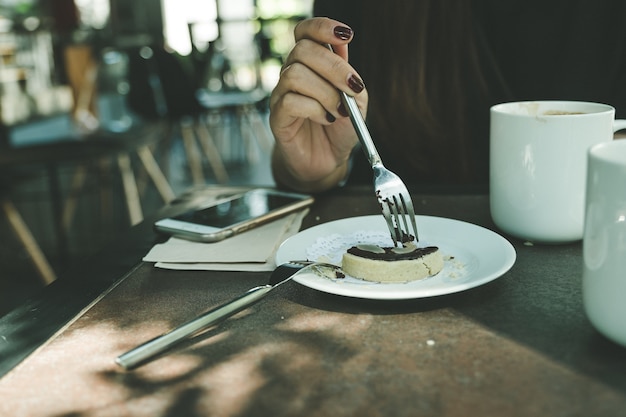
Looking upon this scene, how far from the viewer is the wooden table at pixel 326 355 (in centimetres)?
39

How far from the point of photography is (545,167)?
65cm

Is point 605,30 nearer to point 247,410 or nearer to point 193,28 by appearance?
point 247,410

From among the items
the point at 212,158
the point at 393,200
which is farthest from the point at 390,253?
the point at 212,158

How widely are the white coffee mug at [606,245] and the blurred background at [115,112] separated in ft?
6.40

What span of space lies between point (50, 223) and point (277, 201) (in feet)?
8.85

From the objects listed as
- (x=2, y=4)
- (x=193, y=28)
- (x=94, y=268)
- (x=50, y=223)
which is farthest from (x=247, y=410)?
(x=2, y=4)

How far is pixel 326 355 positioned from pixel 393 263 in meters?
0.15

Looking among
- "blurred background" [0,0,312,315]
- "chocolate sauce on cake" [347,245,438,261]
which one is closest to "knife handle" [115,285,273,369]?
"chocolate sauce on cake" [347,245,438,261]

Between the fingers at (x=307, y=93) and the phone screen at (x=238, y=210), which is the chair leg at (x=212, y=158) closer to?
the phone screen at (x=238, y=210)

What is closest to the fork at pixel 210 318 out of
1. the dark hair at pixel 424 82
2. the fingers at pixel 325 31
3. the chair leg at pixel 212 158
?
the fingers at pixel 325 31

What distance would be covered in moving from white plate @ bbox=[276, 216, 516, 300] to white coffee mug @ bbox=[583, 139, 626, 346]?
0.35 feet

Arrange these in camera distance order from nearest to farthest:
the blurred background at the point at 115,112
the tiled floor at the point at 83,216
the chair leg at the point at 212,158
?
the tiled floor at the point at 83,216 → the blurred background at the point at 115,112 → the chair leg at the point at 212,158

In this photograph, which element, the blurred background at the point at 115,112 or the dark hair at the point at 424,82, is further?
the blurred background at the point at 115,112

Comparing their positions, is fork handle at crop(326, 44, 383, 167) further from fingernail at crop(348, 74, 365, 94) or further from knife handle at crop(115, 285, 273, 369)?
knife handle at crop(115, 285, 273, 369)
